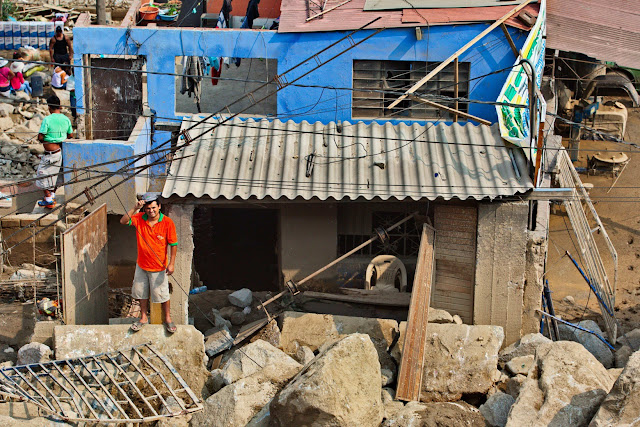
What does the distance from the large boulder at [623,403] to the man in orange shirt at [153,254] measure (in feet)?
16.4

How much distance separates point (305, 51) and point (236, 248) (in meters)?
4.73

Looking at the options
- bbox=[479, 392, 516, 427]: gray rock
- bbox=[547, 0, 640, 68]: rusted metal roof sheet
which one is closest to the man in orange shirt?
bbox=[479, 392, 516, 427]: gray rock

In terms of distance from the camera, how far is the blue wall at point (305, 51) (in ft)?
44.6

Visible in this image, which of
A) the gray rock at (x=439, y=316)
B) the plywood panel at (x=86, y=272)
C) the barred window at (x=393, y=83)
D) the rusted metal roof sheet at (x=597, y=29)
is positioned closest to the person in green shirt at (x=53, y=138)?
the plywood panel at (x=86, y=272)

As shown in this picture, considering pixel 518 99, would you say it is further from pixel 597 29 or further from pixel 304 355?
pixel 304 355

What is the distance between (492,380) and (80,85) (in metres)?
8.65

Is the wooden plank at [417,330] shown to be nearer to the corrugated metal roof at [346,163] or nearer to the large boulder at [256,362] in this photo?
the corrugated metal roof at [346,163]

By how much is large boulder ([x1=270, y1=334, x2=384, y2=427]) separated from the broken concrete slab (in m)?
1.82

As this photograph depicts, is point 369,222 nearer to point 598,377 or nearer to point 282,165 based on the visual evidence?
point 282,165

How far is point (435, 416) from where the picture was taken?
858 cm

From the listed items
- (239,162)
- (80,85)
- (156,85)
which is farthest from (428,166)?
(80,85)

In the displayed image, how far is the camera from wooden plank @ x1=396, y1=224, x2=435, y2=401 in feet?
31.0

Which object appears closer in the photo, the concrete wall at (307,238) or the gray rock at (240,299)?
the gray rock at (240,299)

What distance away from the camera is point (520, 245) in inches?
437
